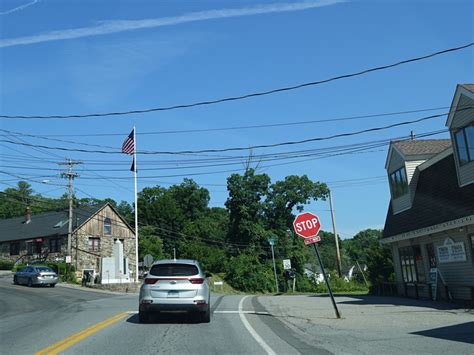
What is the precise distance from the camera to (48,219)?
5891cm

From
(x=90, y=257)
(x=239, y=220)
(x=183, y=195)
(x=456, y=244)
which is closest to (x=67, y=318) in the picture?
(x=456, y=244)

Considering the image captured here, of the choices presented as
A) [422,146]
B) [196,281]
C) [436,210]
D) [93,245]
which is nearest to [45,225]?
[93,245]

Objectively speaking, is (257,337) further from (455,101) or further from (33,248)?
(33,248)

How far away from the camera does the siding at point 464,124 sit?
17.5 meters

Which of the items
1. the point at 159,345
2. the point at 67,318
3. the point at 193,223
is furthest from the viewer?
the point at 193,223

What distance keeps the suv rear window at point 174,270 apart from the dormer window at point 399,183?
13.0 metres

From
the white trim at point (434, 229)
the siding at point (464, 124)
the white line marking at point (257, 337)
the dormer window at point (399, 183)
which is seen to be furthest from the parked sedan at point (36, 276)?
the siding at point (464, 124)

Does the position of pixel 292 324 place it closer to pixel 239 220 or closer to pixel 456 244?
pixel 456 244

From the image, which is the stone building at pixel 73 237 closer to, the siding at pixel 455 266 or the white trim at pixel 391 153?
the white trim at pixel 391 153

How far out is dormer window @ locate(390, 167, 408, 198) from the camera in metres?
23.1

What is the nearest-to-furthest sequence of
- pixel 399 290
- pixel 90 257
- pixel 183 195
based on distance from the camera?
pixel 399 290 < pixel 90 257 < pixel 183 195

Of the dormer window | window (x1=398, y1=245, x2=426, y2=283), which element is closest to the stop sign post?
window (x1=398, y1=245, x2=426, y2=283)

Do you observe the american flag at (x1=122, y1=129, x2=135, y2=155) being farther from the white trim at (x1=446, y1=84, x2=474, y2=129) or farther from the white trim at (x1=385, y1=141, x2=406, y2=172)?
the white trim at (x1=446, y1=84, x2=474, y2=129)

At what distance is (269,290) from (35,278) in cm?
3109
